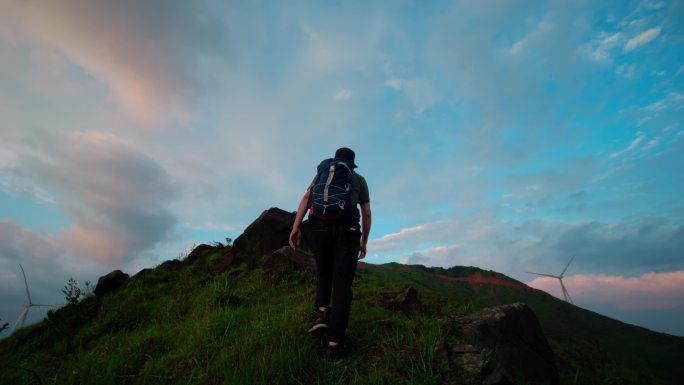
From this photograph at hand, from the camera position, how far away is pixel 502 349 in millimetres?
4895

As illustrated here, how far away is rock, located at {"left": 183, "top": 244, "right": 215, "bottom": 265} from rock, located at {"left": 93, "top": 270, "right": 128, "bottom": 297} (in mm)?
2627

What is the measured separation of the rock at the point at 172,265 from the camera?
1470cm

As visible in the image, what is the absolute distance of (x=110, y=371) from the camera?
5.42 m

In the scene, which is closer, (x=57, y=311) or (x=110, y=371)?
(x=110, y=371)

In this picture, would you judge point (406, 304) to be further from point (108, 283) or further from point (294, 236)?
point (108, 283)

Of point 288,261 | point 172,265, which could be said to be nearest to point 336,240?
point 288,261

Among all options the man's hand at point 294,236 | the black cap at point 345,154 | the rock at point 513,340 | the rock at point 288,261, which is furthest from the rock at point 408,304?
the rock at point 288,261

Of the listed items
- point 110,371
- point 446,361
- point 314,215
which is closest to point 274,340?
point 314,215

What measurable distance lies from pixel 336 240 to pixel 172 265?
12933 millimetres

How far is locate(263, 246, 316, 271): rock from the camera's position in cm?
1073

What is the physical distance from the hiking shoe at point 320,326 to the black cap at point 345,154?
2.37m

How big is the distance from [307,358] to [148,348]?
357 centimetres

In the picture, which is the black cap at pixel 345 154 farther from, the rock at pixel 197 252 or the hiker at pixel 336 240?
the rock at pixel 197 252

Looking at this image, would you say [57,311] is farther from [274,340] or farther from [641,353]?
[641,353]
